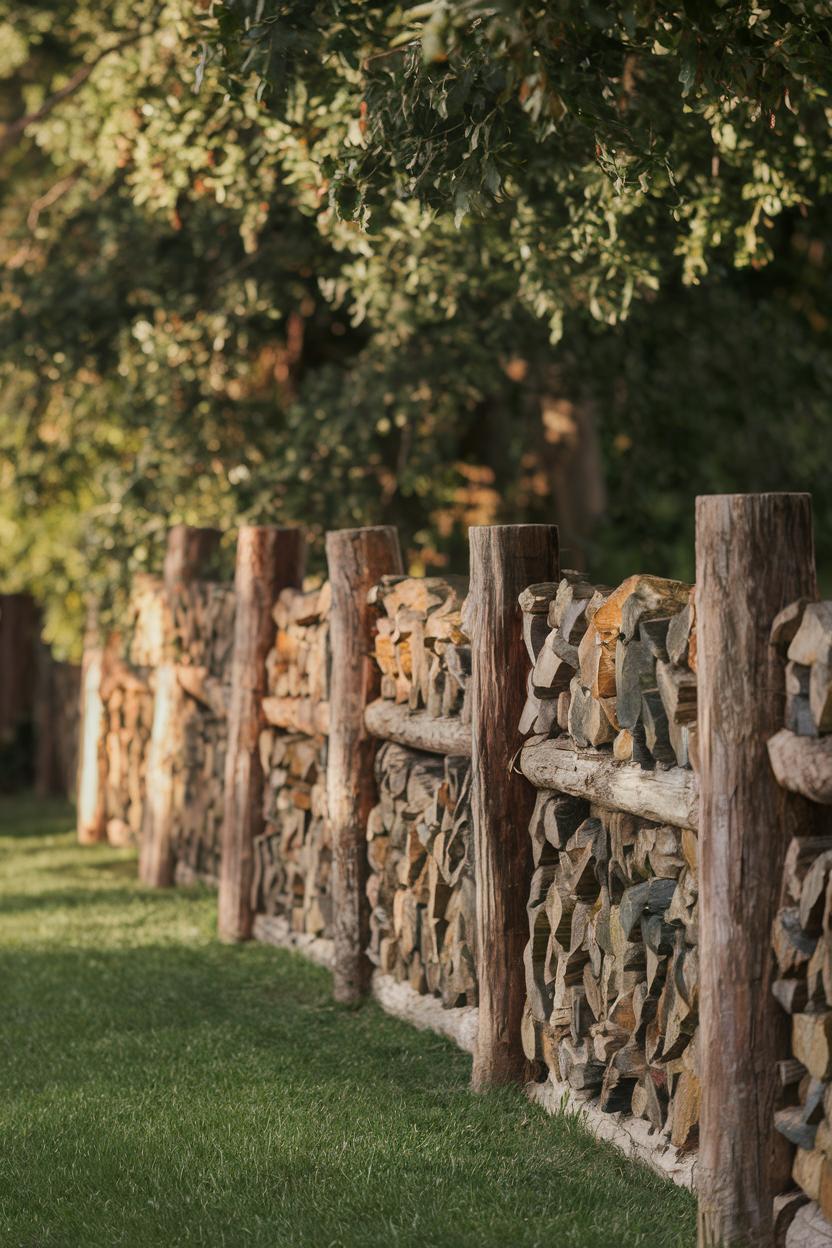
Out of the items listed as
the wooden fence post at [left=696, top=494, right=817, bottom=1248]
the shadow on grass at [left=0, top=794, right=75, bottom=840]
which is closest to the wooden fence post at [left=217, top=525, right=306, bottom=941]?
the shadow on grass at [left=0, top=794, right=75, bottom=840]

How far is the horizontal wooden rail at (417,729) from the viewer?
214 inches

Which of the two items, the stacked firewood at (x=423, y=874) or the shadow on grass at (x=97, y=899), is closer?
the stacked firewood at (x=423, y=874)

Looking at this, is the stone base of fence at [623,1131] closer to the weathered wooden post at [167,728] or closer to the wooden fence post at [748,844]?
the wooden fence post at [748,844]

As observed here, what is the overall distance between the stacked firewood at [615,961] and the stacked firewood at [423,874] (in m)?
0.56

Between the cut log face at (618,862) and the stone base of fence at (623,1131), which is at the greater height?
the cut log face at (618,862)

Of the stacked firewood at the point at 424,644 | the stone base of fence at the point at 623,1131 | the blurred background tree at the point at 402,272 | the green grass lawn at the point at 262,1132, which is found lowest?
the green grass lawn at the point at 262,1132

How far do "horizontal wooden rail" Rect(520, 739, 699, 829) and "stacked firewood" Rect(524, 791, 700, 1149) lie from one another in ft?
0.29

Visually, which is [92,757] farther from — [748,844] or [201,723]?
[748,844]

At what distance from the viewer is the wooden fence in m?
3.54

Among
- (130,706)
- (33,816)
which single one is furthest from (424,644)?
(33,816)

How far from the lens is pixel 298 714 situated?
712cm

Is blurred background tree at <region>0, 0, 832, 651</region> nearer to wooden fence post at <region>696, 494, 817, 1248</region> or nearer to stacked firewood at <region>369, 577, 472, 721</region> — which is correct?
wooden fence post at <region>696, 494, 817, 1248</region>

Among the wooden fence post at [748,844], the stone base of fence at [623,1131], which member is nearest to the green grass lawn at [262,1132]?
the stone base of fence at [623,1131]

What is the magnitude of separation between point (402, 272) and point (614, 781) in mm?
5088
